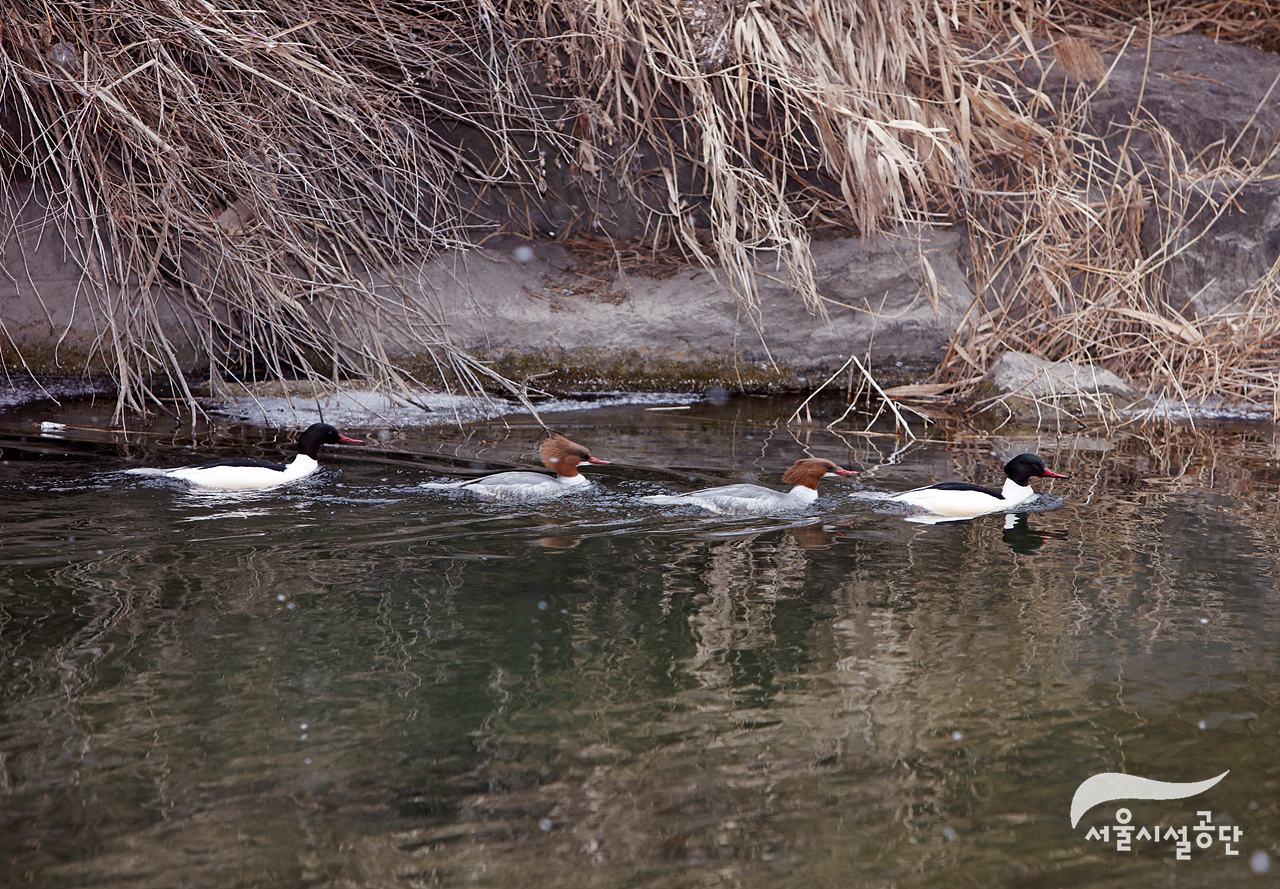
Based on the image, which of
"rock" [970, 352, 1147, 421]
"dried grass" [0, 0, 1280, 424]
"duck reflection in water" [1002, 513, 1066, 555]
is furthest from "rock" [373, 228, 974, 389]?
"duck reflection in water" [1002, 513, 1066, 555]

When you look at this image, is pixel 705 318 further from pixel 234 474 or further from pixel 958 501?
pixel 234 474

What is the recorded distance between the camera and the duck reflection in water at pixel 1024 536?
5402 mm

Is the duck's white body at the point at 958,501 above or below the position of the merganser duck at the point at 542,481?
below

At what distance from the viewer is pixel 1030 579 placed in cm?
488

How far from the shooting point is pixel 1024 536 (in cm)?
560

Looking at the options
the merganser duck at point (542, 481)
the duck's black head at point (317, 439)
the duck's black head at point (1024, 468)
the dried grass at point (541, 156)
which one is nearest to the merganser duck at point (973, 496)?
the duck's black head at point (1024, 468)

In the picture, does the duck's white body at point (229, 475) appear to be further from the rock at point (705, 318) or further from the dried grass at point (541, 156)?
the rock at point (705, 318)

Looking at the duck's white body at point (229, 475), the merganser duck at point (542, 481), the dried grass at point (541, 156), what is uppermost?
the dried grass at point (541, 156)

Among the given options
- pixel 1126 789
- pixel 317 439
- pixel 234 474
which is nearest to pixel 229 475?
pixel 234 474

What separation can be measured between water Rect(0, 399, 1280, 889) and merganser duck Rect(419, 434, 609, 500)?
19 cm

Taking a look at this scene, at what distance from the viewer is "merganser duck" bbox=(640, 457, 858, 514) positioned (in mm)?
5809

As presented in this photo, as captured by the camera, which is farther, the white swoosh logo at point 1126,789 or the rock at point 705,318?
the rock at point 705,318

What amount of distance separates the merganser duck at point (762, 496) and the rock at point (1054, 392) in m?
2.91

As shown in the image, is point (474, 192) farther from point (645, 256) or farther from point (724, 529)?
point (724, 529)
